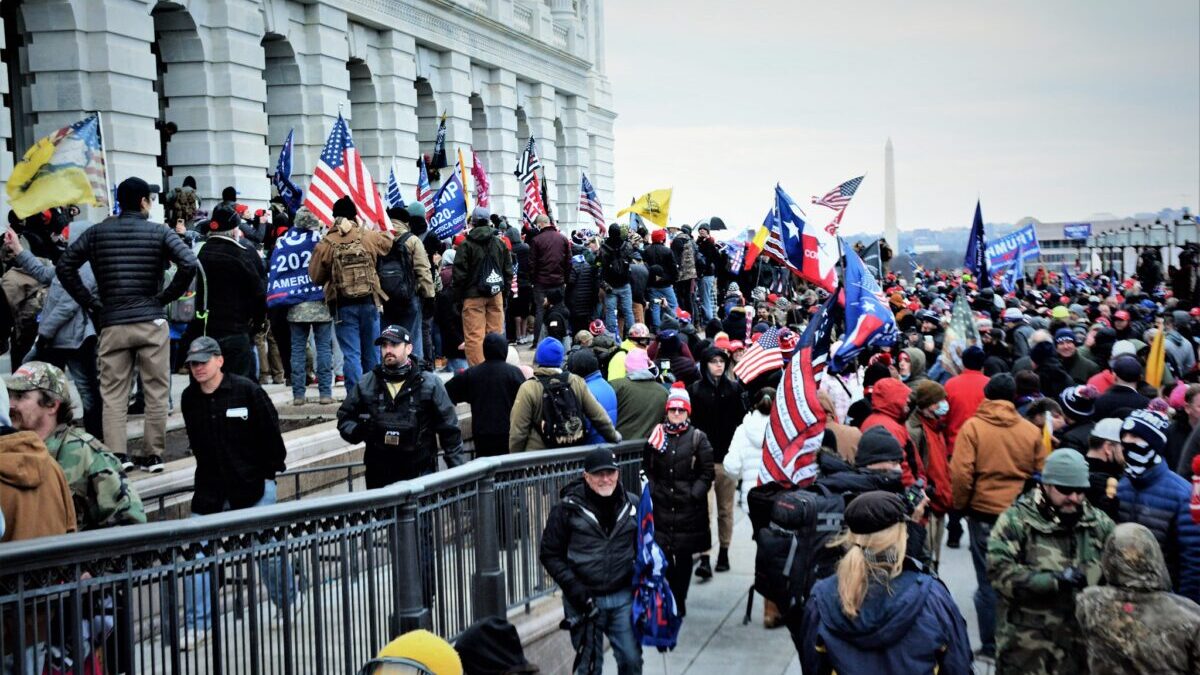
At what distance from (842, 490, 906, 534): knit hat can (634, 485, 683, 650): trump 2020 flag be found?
2.69 metres

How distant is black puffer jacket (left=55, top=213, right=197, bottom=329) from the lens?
895cm

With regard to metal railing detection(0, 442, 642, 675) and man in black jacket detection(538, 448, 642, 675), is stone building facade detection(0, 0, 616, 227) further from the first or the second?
man in black jacket detection(538, 448, 642, 675)

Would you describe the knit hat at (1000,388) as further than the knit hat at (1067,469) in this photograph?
Yes

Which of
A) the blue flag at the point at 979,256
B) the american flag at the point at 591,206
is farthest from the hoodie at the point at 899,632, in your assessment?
the american flag at the point at 591,206

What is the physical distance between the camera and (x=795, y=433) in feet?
28.5

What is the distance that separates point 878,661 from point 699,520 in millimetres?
4445

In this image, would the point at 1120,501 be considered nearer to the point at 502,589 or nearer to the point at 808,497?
the point at 808,497

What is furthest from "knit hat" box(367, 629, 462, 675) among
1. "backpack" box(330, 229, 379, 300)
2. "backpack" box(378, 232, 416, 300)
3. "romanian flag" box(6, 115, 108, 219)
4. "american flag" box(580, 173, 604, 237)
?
"american flag" box(580, 173, 604, 237)

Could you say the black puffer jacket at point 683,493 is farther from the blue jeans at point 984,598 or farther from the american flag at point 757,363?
the american flag at point 757,363

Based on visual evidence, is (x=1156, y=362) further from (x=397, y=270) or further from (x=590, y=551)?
(x=590, y=551)

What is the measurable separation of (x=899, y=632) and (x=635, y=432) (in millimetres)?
6190

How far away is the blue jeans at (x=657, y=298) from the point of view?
21781 millimetres

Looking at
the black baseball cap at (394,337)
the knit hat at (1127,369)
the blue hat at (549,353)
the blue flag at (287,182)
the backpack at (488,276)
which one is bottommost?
the knit hat at (1127,369)

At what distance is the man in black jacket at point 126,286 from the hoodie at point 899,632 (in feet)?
18.1
